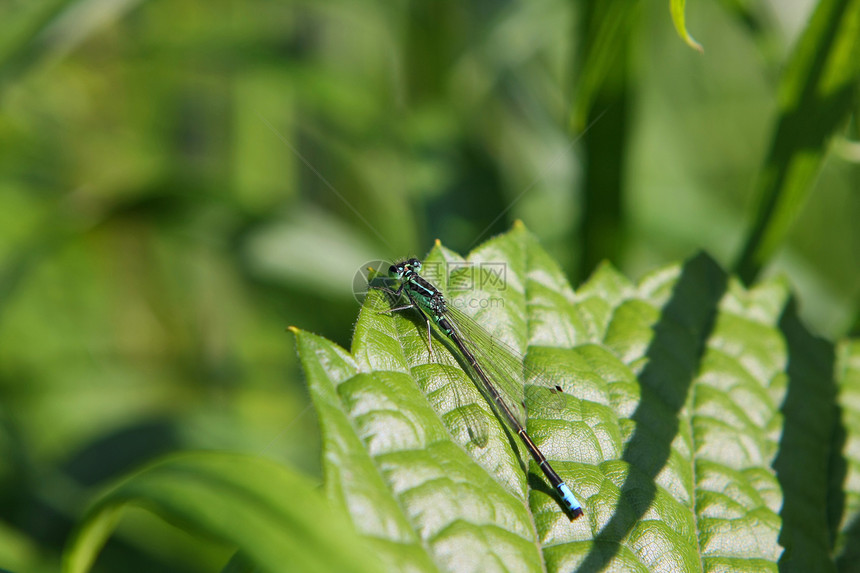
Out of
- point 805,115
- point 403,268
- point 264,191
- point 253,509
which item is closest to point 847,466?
point 805,115

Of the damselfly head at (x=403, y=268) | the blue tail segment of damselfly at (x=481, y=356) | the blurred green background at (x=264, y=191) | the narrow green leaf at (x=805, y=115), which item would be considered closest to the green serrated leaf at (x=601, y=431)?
the blue tail segment of damselfly at (x=481, y=356)

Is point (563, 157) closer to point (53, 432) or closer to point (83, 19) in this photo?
point (83, 19)

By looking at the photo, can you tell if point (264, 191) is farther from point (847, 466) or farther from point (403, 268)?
point (847, 466)

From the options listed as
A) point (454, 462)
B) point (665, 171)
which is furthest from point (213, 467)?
point (665, 171)

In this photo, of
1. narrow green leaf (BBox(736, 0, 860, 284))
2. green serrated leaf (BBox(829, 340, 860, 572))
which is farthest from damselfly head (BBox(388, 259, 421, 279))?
green serrated leaf (BBox(829, 340, 860, 572))

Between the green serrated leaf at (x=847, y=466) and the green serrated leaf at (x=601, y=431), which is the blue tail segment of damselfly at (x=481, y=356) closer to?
the green serrated leaf at (x=601, y=431)

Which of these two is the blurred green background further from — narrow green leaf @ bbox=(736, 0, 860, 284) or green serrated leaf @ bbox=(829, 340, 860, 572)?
green serrated leaf @ bbox=(829, 340, 860, 572)
